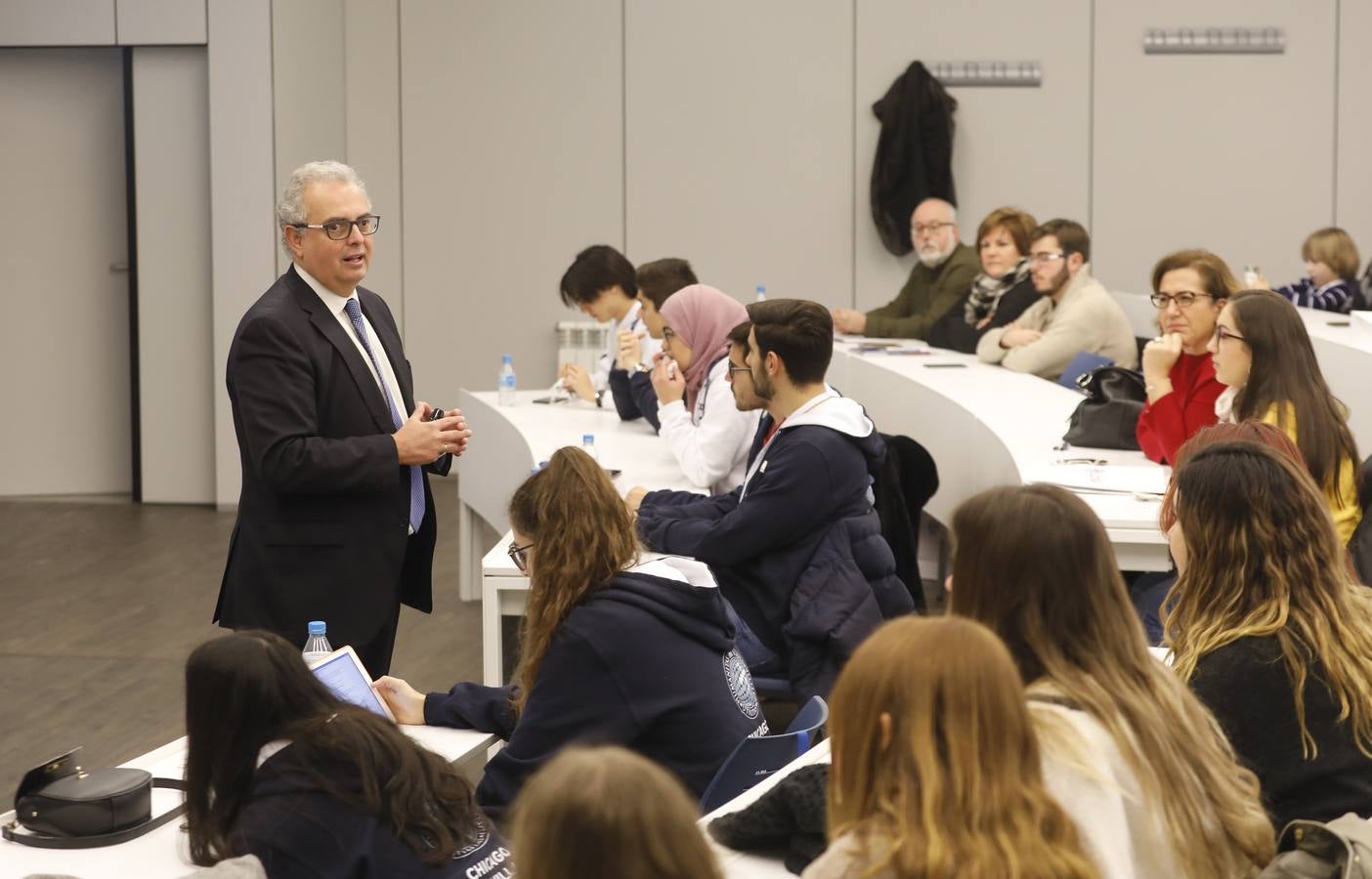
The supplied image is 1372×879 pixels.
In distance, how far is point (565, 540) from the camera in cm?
253

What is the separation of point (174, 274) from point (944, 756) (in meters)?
6.99

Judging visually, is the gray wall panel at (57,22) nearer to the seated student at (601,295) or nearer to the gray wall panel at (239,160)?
the gray wall panel at (239,160)

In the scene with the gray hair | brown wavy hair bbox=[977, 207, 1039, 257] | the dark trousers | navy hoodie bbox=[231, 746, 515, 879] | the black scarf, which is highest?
brown wavy hair bbox=[977, 207, 1039, 257]

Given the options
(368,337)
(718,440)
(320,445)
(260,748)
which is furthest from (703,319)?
(260,748)

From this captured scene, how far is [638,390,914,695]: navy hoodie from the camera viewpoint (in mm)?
3430

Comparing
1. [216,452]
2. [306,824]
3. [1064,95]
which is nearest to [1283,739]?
[306,824]

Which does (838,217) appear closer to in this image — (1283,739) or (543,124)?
(543,124)

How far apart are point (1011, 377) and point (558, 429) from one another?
5.90 ft

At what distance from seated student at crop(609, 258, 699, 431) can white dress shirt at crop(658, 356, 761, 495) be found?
95 cm

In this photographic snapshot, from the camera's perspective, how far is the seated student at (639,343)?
5461 millimetres

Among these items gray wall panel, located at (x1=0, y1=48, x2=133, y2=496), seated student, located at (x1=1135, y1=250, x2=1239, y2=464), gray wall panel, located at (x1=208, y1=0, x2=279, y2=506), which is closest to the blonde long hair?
seated student, located at (x1=1135, y1=250, x2=1239, y2=464)

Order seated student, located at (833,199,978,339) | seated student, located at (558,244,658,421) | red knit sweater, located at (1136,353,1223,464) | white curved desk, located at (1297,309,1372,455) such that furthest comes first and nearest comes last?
1. seated student, located at (833,199,978,339)
2. seated student, located at (558,244,658,421)
3. white curved desk, located at (1297,309,1372,455)
4. red knit sweater, located at (1136,353,1223,464)

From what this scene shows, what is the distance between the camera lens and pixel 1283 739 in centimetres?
207

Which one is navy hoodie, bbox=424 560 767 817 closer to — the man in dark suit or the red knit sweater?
the man in dark suit
